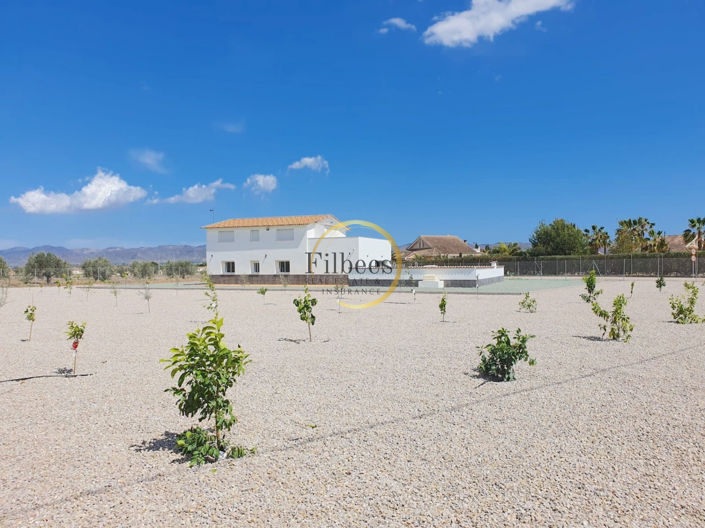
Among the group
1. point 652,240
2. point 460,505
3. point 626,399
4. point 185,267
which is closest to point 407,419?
point 460,505

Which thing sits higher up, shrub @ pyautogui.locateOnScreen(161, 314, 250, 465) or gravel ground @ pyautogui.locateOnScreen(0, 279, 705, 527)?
shrub @ pyautogui.locateOnScreen(161, 314, 250, 465)

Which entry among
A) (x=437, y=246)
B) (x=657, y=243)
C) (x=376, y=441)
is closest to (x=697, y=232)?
(x=657, y=243)

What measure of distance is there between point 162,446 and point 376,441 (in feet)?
6.42

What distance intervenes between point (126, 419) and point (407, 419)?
300cm

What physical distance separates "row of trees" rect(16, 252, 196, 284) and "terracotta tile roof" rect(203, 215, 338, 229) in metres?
9.72

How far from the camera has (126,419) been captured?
5.07 metres

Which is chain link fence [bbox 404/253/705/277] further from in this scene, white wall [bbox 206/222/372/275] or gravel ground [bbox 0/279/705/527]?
gravel ground [bbox 0/279/705/527]

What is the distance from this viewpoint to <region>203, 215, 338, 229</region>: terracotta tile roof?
3862 cm

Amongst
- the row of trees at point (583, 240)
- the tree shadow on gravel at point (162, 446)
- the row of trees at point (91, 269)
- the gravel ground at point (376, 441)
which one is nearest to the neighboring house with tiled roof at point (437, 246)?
the row of trees at point (583, 240)

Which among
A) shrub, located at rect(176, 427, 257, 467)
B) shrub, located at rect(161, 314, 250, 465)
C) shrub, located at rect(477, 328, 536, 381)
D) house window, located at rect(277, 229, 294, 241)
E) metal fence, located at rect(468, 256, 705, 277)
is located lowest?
shrub, located at rect(176, 427, 257, 467)

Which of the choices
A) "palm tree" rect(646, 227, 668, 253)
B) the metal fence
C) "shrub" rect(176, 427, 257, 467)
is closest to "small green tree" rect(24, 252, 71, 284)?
the metal fence

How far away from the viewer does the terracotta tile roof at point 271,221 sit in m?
38.6

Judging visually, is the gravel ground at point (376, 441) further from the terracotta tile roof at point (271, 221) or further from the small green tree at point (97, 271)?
the small green tree at point (97, 271)

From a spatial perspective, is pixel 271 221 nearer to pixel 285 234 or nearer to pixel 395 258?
pixel 285 234
